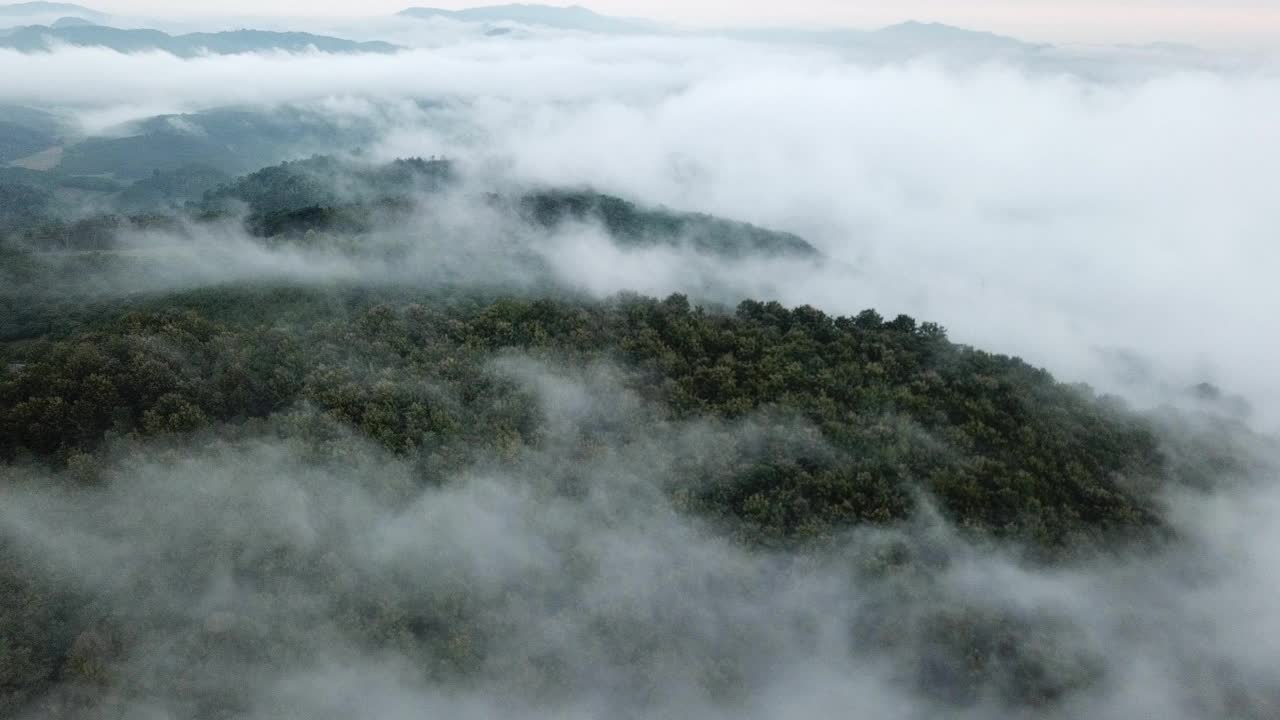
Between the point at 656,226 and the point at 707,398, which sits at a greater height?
the point at 707,398

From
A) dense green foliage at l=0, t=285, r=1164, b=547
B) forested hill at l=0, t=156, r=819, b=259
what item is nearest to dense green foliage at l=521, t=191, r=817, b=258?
forested hill at l=0, t=156, r=819, b=259

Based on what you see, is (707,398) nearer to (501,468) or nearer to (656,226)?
(501,468)

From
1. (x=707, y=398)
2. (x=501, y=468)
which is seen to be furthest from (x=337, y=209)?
(x=501, y=468)

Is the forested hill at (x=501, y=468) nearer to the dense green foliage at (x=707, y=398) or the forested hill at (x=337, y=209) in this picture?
the dense green foliage at (x=707, y=398)

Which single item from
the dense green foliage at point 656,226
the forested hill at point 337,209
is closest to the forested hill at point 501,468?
the forested hill at point 337,209

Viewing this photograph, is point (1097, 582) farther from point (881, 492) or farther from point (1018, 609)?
point (881, 492)

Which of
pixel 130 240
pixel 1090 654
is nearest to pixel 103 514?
pixel 1090 654

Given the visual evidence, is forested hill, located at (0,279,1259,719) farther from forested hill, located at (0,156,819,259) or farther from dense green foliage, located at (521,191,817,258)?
dense green foliage, located at (521,191,817,258)

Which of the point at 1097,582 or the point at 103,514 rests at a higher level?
the point at 103,514

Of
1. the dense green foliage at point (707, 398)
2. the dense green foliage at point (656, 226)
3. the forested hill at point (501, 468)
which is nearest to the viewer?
the forested hill at point (501, 468)

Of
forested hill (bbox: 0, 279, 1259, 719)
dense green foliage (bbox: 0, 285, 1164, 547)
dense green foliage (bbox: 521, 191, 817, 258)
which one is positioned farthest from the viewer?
dense green foliage (bbox: 521, 191, 817, 258)

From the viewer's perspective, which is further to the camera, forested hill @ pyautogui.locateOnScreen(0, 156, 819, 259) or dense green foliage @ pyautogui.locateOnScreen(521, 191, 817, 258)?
dense green foliage @ pyautogui.locateOnScreen(521, 191, 817, 258)
